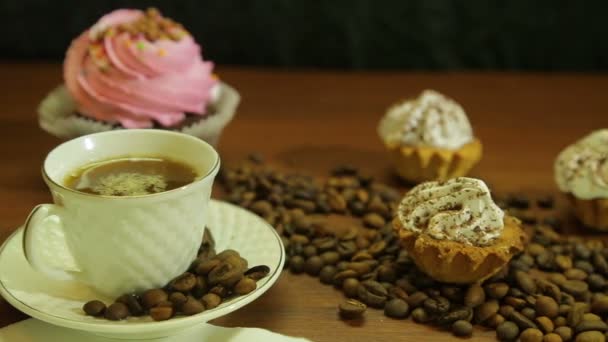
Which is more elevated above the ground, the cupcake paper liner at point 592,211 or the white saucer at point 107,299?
the cupcake paper liner at point 592,211

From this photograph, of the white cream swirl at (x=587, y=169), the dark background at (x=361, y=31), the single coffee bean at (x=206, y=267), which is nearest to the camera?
the single coffee bean at (x=206, y=267)

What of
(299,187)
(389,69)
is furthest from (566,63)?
(299,187)

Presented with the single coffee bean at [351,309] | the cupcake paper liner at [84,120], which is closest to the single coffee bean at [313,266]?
the single coffee bean at [351,309]

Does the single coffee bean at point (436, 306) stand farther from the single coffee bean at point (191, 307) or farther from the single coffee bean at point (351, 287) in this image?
the single coffee bean at point (191, 307)

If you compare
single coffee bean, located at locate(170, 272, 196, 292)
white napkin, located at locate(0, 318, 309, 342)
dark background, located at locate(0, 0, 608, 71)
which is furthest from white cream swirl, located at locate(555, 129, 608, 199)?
dark background, located at locate(0, 0, 608, 71)

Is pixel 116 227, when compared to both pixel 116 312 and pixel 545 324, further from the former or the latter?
pixel 545 324

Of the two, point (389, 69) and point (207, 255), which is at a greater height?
point (389, 69)

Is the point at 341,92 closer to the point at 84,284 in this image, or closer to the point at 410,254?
the point at 410,254
